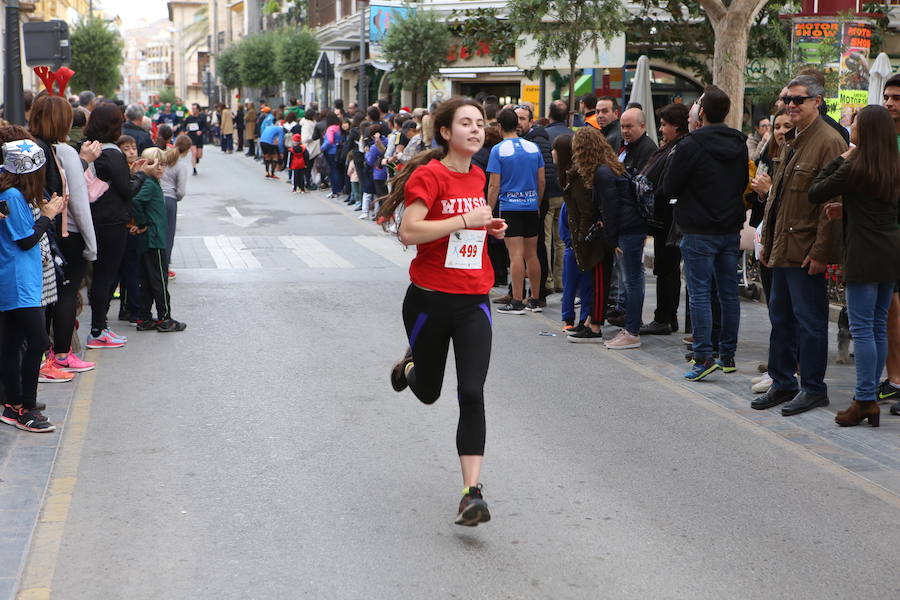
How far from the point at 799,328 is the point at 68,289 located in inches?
199

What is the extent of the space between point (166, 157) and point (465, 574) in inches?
287

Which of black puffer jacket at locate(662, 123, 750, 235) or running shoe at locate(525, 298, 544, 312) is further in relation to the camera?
running shoe at locate(525, 298, 544, 312)

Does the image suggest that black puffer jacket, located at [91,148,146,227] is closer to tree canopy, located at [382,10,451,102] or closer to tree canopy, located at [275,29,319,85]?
tree canopy, located at [382,10,451,102]

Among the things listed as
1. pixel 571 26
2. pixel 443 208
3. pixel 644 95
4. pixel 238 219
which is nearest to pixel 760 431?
pixel 443 208

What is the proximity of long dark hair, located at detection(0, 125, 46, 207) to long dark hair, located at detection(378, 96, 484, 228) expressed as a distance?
240 centimetres

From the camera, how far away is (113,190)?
913 cm

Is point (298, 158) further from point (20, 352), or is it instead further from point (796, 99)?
point (796, 99)

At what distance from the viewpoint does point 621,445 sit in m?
6.78

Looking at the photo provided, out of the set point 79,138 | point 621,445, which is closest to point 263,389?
point 621,445

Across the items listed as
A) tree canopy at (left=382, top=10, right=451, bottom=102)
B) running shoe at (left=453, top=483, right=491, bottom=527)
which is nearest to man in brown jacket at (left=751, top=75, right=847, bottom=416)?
running shoe at (left=453, top=483, right=491, bottom=527)

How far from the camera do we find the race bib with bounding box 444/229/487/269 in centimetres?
529

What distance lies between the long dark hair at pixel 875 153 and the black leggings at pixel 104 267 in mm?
5445

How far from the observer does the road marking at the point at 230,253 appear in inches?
585

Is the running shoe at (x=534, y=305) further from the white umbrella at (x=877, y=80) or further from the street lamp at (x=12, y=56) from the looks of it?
the street lamp at (x=12, y=56)
